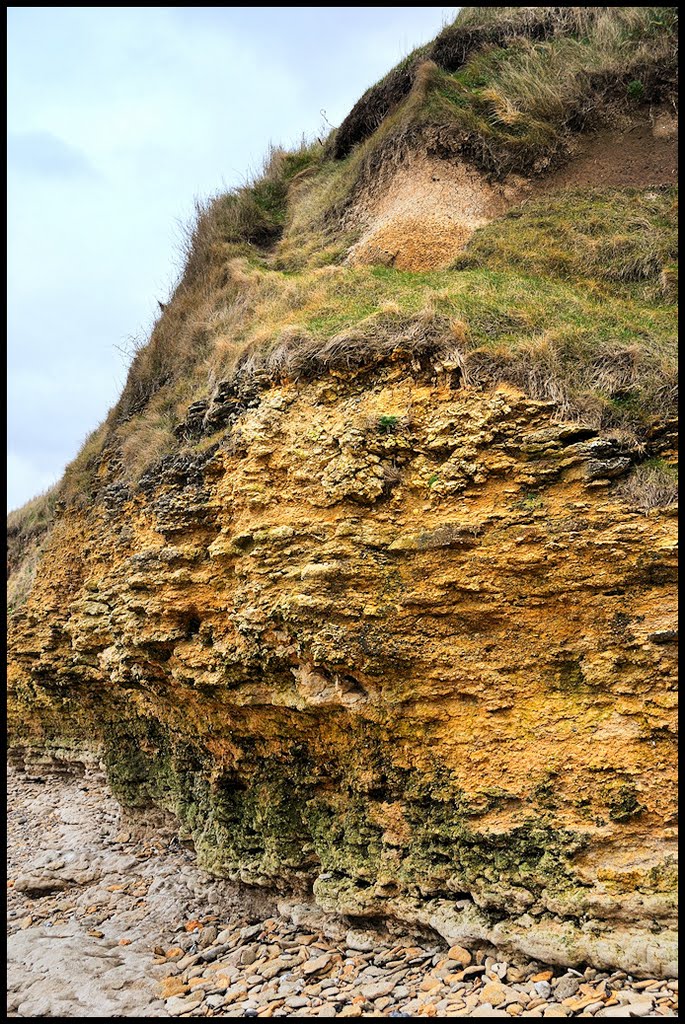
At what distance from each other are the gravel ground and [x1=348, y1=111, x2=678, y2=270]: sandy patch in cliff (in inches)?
367

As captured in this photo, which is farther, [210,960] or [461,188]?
[461,188]

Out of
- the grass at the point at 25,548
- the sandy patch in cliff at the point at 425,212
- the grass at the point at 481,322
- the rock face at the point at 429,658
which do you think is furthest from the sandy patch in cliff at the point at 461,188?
the grass at the point at 25,548

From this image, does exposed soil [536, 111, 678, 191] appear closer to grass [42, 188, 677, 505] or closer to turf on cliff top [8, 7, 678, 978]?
turf on cliff top [8, 7, 678, 978]

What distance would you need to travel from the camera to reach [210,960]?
738cm

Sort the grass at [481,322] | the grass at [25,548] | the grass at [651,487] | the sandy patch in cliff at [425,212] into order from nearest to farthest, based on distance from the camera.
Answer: the grass at [651,487]
the grass at [481,322]
the sandy patch in cliff at [425,212]
the grass at [25,548]

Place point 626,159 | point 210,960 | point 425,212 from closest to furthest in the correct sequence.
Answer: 1. point 210,960
2. point 425,212
3. point 626,159

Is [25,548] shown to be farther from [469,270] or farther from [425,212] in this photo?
[469,270]

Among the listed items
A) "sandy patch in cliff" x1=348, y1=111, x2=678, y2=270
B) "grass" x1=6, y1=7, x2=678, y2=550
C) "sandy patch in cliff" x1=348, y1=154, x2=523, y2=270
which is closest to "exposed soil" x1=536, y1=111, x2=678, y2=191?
"sandy patch in cliff" x1=348, y1=111, x2=678, y2=270

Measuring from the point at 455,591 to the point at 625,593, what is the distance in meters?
1.50

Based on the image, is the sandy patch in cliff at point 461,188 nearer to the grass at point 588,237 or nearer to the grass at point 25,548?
the grass at point 588,237

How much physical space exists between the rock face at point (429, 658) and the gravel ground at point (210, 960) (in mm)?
313

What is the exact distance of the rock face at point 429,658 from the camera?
5633 mm

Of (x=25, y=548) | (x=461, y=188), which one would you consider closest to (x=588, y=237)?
(x=461, y=188)

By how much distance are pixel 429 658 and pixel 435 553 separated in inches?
39.6
